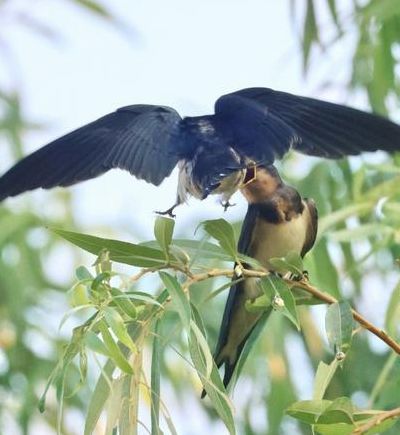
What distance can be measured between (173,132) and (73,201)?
1726 millimetres

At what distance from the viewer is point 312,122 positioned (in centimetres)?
157

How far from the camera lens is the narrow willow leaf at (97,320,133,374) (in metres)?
1.21

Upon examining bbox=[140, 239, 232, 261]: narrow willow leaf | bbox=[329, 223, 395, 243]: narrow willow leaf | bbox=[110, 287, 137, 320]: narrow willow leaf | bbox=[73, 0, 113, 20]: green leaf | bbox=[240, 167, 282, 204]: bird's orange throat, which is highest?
bbox=[73, 0, 113, 20]: green leaf

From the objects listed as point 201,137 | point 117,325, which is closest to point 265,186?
point 201,137

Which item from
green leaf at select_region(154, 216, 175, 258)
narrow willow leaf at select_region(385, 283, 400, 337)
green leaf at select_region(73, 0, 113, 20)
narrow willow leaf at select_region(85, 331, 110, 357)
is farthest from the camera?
green leaf at select_region(73, 0, 113, 20)

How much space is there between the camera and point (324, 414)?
131cm

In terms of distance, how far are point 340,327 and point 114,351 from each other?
0.25m

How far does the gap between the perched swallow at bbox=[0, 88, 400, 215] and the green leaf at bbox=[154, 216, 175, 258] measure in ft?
0.45

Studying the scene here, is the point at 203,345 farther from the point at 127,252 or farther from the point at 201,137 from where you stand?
the point at 201,137

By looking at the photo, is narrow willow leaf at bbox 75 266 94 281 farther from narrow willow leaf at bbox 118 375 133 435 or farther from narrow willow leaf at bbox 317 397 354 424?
narrow willow leaf at bbox 317 397 354 424

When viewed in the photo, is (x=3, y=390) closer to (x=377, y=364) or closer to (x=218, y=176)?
(x=377, y=364)

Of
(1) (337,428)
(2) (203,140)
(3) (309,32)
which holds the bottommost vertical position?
(1) (337,428)

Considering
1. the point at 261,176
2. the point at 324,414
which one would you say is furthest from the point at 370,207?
the point at 324,414

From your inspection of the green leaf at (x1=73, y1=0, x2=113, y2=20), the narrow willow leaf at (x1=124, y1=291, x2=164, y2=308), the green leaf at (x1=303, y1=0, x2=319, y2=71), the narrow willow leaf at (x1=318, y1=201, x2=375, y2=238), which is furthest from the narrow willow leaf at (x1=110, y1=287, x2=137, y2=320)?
the green leaf at (x1=73, y1=0, x2=113, y2=20)
